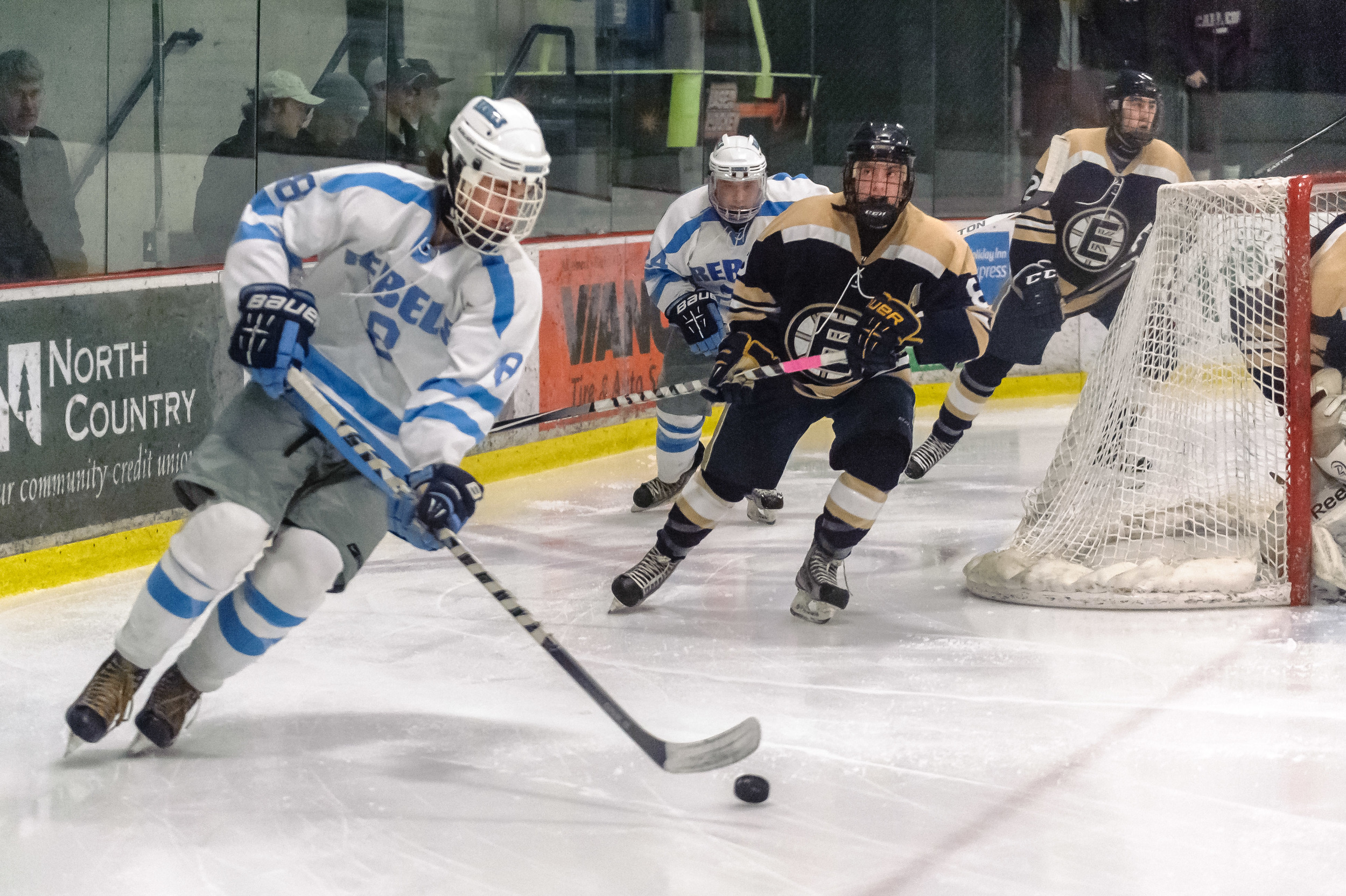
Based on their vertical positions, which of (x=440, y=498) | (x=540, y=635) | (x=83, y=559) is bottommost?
(x=83, y=559)

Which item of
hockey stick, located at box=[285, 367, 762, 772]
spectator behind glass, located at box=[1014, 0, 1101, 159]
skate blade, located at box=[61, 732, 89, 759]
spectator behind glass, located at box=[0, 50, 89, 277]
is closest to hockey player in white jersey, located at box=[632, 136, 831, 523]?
spectator behind glass, located at box=[0, 50, 89, 277]

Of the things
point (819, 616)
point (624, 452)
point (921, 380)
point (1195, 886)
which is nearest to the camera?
point (1195, 886)

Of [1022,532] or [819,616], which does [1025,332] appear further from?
[819,616]

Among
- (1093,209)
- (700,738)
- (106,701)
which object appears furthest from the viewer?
(1093,209)

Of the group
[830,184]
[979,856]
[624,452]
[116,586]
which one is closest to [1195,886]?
[979,856]

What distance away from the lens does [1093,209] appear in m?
5.09

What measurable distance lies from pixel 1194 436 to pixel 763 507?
133 centimetres

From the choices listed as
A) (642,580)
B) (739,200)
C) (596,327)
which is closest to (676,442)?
(739,200)

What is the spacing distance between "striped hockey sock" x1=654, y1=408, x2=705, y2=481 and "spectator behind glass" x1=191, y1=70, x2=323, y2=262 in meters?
1.41

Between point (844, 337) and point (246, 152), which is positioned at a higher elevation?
point (246, 152)

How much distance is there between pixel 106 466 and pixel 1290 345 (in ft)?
9.61

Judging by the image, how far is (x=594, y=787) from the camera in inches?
97.3

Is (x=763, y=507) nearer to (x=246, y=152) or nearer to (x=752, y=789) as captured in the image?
(x=246, y=152)

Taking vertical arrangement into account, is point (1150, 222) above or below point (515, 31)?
below
